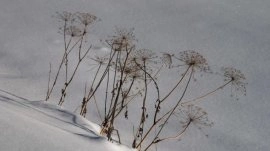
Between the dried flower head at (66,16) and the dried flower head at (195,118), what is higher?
the dried flower head at (66,16)

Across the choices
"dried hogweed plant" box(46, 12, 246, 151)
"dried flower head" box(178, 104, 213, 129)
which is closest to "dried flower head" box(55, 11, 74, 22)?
"dried hogweed plant" box(46, 12, 246, 151)

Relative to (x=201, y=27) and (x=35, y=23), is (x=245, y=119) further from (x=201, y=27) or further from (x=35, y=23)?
(x=35, y=23)

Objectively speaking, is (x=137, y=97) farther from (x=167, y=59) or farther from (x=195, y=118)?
(x=195, y=118)

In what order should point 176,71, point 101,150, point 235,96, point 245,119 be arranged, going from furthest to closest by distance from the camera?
1. point 176,71
2. point 235,96
3. point 245,119
4. point 101,150

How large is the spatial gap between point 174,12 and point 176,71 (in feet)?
2.81

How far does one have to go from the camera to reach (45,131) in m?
1.61

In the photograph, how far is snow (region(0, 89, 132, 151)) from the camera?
1.44 metres

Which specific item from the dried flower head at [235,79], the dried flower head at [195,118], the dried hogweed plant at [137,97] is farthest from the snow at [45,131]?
the dried flower head at [235,79]

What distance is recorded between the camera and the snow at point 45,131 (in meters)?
1.44

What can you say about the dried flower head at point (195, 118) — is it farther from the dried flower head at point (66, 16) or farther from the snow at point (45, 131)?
the dried flower head at point (66, 16)

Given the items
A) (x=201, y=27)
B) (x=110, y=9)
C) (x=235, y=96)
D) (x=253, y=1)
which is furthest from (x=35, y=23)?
(x=253, y=1)

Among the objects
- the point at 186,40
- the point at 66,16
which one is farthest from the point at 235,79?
the point at 186,40

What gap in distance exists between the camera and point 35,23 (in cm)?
340

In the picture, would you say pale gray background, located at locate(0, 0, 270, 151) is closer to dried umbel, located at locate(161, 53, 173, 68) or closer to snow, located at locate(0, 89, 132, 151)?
dried umbel, located at locate(161, 53, 173, 68)
